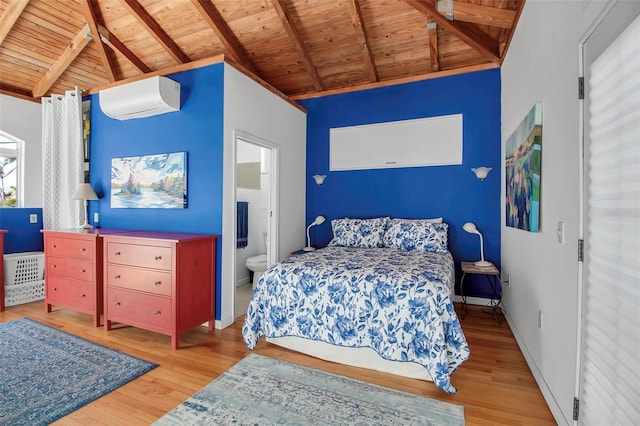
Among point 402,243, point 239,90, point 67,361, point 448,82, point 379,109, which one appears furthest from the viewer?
point 379,109

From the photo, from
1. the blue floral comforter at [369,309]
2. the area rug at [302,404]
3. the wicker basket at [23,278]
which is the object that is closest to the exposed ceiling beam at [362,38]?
the blue floral comforter at [369,309]

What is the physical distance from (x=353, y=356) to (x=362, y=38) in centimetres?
329

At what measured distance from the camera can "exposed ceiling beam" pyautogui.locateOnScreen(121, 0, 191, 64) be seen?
325 cm

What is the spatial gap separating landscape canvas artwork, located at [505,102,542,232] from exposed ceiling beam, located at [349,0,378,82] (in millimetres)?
1883

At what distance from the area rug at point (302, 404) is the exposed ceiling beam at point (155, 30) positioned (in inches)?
143

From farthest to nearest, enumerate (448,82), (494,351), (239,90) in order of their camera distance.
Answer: (448,82) < (239,90) < (494,351)

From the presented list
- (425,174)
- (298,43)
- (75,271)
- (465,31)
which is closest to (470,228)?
(425,174)

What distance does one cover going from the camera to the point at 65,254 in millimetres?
3098

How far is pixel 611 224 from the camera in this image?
116 cm

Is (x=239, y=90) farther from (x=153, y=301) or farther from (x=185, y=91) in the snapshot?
(x=153, y=301)

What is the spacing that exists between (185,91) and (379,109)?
7.86 feet

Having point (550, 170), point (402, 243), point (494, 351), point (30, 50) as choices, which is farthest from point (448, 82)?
point (30, 50)

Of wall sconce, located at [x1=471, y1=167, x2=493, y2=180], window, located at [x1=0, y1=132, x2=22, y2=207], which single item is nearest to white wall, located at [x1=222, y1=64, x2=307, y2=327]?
wall sconce, located at [x1=471, y1=167, x2=493, y2=180]

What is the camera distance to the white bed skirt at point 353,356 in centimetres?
209
